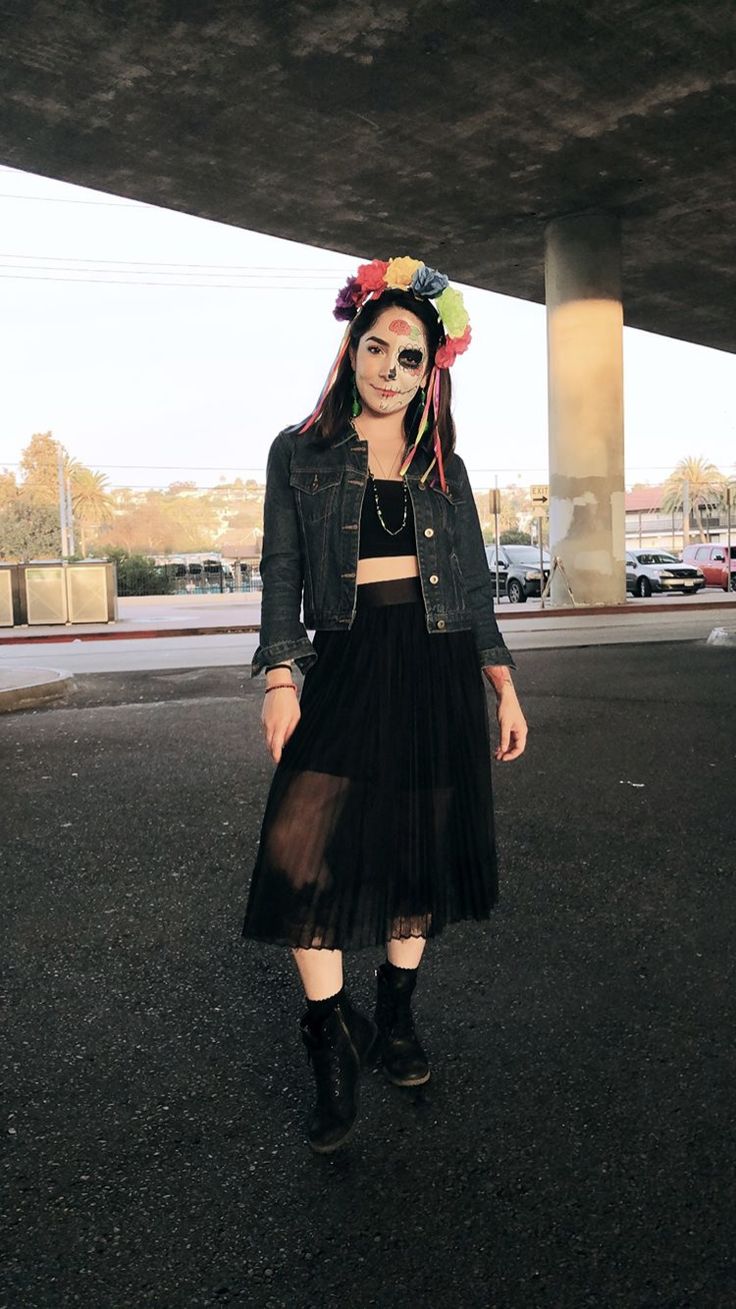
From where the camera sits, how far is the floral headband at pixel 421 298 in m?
2.76

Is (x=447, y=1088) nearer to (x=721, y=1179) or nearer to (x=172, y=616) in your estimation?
(x=721, y=1179)

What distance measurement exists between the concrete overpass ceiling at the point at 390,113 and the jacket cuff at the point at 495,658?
12.8 m

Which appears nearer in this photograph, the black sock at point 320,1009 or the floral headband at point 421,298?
the black sock at point 320,1009

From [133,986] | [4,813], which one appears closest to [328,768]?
[133,986]

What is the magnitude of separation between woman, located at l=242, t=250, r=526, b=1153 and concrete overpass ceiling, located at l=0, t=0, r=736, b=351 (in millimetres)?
12432

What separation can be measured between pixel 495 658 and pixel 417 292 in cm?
96

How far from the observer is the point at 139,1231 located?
218 cm

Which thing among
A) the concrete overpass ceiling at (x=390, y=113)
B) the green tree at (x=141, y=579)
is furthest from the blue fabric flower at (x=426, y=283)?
the green tree at (x=141, y=579)

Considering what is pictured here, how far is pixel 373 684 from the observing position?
8.54 ft

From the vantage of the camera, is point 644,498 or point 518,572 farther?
point 644,498

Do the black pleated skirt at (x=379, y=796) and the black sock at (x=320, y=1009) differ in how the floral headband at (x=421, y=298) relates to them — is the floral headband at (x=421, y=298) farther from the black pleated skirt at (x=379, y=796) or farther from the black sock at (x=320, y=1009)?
the black sock at (x=320, y=1009)

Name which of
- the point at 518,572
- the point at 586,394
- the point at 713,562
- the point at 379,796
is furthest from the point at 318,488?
the point at 713,562

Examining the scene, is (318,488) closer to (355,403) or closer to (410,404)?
(355,403)

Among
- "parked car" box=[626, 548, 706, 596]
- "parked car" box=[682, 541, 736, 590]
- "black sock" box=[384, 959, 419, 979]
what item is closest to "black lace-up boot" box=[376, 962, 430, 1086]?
"black sock" box=[384, 959, 419, 979]
